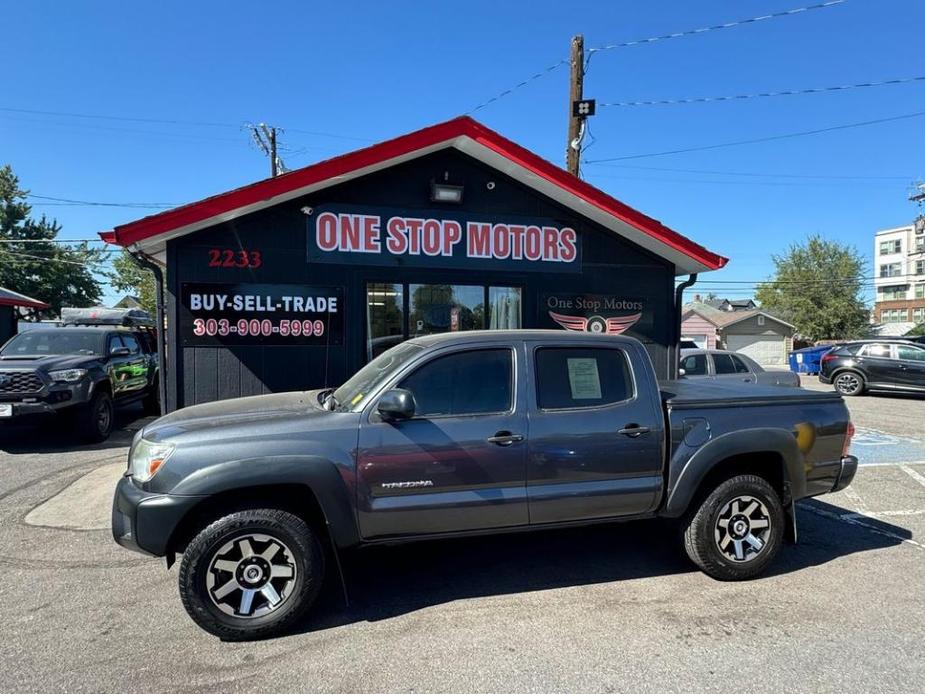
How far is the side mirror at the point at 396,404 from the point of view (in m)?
3.41

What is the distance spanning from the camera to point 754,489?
4.16 m

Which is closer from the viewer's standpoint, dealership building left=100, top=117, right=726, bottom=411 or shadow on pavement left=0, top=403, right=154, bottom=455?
dealership building left=100, top=117, right=726, bottom=411

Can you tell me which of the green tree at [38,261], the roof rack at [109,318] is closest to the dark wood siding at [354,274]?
the roof rack at [109,318]

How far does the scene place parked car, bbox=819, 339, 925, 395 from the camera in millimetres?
15812

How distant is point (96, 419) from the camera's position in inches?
360

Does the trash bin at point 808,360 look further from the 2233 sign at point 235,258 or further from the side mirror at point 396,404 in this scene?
the side mirror at point 396,404

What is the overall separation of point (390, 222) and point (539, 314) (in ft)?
8.11

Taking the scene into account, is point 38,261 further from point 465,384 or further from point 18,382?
point 465,384

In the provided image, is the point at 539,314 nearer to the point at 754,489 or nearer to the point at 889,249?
the point at 754,489

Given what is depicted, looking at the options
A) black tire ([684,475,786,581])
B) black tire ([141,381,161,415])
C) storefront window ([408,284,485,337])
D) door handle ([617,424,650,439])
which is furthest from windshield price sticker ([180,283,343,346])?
black tire ([141,381,161,415])

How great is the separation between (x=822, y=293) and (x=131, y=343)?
149 ft

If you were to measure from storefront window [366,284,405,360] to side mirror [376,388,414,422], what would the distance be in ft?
14.5

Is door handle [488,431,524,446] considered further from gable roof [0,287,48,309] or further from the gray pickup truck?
gable roof [0,287,48,309]

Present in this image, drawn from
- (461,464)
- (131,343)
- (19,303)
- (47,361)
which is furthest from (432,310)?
(19,303)
